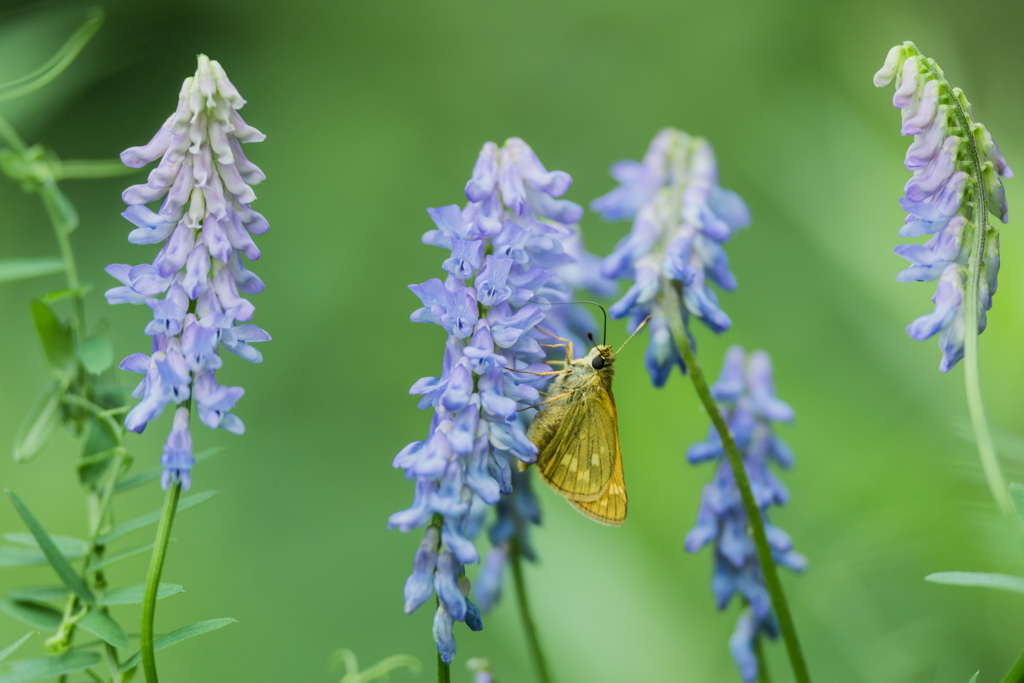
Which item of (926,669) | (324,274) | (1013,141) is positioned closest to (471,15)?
(324,274)

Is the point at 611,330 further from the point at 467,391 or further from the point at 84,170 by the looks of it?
the point at 467,391

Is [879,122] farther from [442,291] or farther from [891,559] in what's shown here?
[442,291]

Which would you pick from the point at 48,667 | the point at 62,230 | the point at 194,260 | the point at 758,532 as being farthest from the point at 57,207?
the point at 758,532

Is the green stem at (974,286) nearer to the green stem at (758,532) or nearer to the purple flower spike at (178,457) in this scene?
the green stem at (758,532)

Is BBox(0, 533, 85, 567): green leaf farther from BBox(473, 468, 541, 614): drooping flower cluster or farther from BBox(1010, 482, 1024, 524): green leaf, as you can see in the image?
BBox(1010, 482, 1024, 524): green leaf

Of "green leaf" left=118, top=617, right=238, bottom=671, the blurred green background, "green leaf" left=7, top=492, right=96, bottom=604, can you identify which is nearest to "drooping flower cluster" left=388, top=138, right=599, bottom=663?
"green leaf" left=118, top=617, right=238, bottom=671

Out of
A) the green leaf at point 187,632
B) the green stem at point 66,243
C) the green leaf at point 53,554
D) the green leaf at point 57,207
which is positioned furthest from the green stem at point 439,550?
the green leaf at point 57,207
